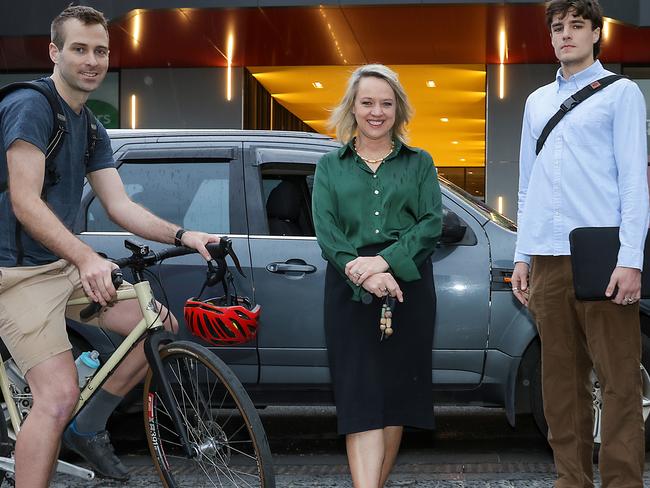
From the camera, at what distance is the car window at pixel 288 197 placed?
18.5ft

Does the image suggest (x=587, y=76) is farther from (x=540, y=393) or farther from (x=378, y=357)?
(x=540, y=393)

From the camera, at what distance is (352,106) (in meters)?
3.99

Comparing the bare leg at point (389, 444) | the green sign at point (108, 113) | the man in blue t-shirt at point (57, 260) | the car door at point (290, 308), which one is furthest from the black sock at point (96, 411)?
the green sign at point (108, 113)

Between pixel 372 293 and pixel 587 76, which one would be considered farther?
pixel 587 76

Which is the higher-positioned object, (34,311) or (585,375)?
(34,311)

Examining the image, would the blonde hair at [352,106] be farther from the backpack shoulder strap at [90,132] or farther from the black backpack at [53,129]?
the black backpack at [53,129]

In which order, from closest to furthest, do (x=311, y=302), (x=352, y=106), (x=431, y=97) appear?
1. (x=352, y=106)
2. (x=311, y=302)
3. (x=431, y=97)

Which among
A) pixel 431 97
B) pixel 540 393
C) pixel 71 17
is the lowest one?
pixel 540 393

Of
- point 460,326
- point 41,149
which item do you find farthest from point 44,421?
point 460,326

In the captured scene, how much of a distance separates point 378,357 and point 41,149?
1410 millimetres

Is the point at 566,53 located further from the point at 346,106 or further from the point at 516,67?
the point at 516,67

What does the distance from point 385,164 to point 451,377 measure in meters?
1.90

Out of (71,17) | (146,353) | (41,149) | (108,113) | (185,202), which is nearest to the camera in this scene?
(41,149)

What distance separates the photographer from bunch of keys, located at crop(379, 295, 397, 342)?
374cm
